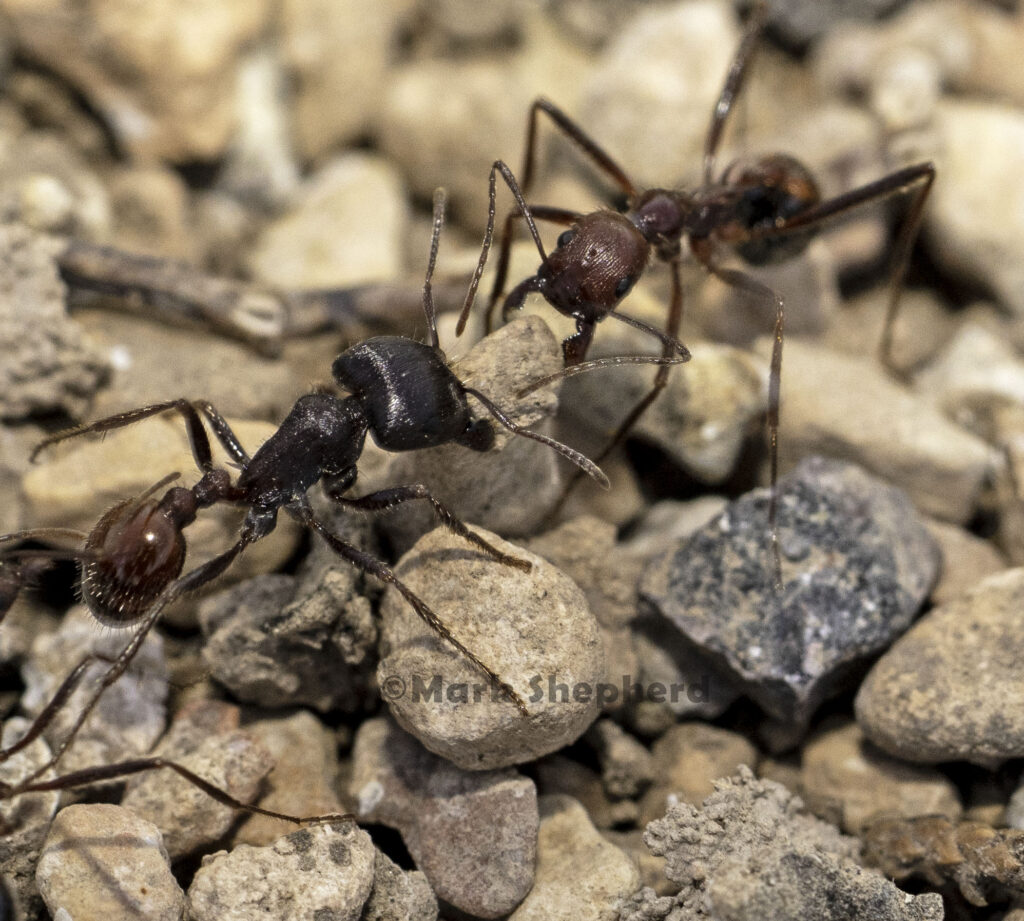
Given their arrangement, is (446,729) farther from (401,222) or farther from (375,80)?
(375,80)

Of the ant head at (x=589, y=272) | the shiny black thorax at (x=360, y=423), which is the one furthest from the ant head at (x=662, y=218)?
the shiny black thorax at (x=360, y=423)

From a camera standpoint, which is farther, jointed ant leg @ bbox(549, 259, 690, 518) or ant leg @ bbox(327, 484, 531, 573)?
jointed ant leg @ bbox(549, 259, 690, 518)

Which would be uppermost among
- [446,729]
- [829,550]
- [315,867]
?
[829,550]

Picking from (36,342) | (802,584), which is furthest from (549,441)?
(36,342)

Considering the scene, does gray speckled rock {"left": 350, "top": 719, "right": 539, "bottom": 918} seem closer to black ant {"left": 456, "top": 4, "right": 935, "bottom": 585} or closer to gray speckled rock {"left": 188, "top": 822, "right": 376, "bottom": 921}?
gray speckled rock {"left": 188, "top": 822, "right": 376, "bottom": 921}

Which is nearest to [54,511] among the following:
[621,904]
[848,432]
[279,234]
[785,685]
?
[279,234]

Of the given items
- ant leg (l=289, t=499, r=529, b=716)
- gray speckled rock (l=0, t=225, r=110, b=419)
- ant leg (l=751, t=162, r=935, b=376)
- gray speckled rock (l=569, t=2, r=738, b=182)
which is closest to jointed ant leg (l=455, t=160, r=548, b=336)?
ant leg (l=289, t=499, r=529, b=716)
